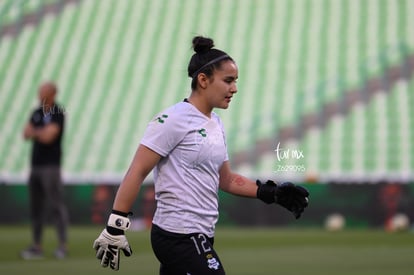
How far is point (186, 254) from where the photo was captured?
5273 millimetres

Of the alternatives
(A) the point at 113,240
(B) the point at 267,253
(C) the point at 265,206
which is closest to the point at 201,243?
(A) the point at 113,240

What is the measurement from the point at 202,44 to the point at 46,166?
7617 millimetres

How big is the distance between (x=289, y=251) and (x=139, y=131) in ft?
36.2

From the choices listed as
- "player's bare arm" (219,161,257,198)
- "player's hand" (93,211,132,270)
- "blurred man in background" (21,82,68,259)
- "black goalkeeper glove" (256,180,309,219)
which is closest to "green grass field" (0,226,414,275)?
"blurred man in background" (21,82,68,259)

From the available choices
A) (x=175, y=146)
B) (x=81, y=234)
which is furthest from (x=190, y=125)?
(x=81, y=234)

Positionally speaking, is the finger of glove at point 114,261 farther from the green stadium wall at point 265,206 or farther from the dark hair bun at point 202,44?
the green stadium wall at point 265,206

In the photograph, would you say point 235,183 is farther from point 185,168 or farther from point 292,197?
point 185,168

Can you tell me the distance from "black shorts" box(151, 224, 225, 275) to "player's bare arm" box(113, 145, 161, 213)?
287mm

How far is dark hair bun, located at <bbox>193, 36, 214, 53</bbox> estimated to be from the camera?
216 inches

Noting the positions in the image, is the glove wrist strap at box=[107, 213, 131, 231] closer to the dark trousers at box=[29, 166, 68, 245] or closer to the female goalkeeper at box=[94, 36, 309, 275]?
the female goalkeeper at box=[94, 36, 309, 275]

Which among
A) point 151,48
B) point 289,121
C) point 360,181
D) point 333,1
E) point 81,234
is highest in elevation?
Answer: point 333,1

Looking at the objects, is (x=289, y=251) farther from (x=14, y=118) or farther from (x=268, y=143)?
(x=14, y=118)

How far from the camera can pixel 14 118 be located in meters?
25.5

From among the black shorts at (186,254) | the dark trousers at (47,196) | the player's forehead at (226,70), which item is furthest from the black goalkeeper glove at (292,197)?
the dark trousers at (47,196)
